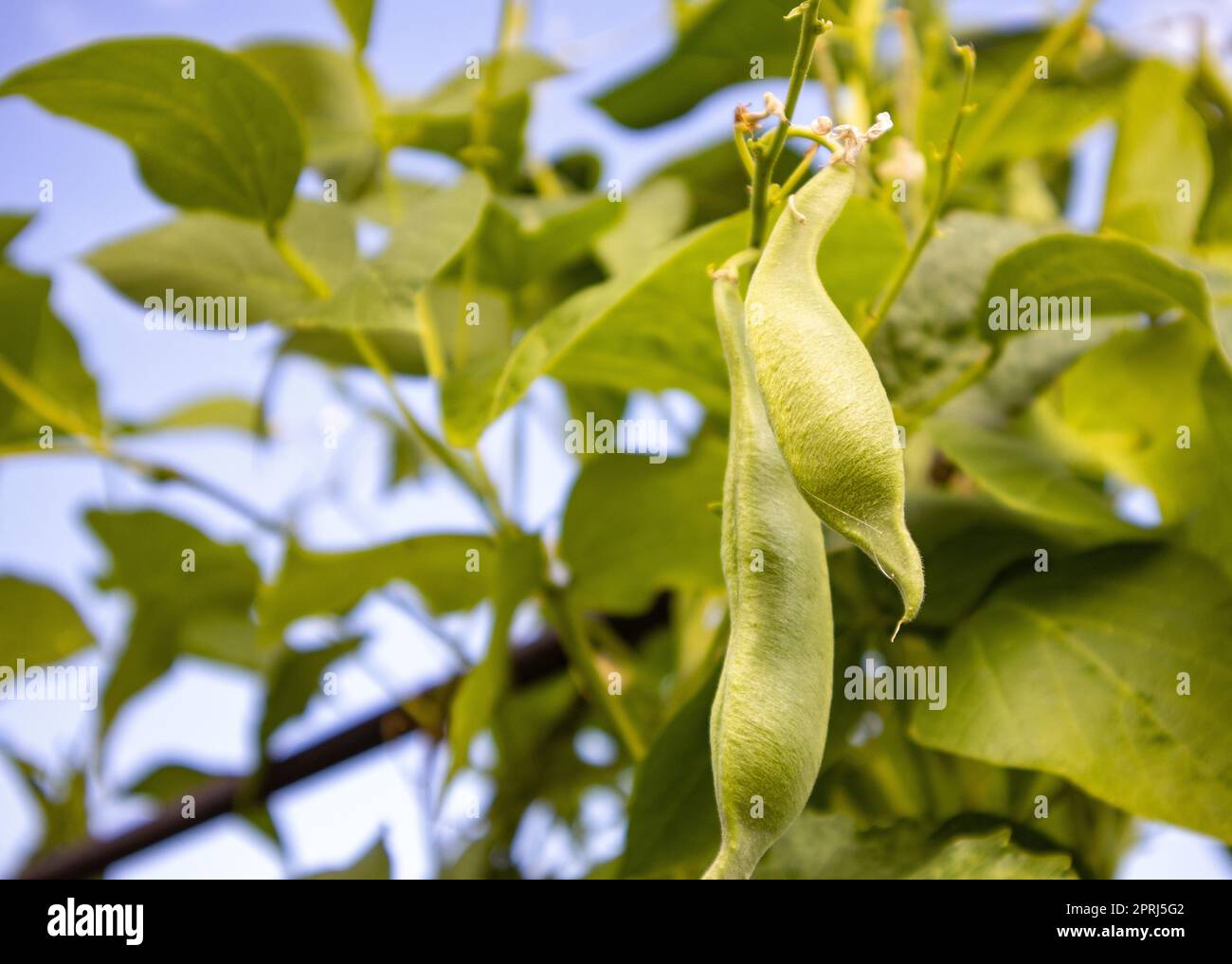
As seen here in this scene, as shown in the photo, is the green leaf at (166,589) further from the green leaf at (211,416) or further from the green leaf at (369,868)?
the green leaf at (369,868)

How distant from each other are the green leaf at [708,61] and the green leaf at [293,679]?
1.37 ft

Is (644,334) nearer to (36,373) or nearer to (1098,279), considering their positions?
(1098,279)

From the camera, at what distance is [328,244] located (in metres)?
0.62

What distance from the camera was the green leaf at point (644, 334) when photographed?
38cm

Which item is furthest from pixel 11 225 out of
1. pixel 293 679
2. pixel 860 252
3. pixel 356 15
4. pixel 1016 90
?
pixel 1016 90

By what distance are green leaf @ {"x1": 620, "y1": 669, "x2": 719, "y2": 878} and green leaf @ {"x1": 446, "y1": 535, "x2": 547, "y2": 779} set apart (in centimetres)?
12

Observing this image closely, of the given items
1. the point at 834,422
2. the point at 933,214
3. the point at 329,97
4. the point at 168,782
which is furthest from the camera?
the point at 168,782

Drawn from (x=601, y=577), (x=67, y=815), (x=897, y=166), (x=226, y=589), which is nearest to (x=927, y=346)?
(x=897, y=166)

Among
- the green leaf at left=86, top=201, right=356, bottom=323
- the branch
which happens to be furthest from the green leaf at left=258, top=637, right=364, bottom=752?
the green leaf at left=86, top=201, right=356, bottom=323

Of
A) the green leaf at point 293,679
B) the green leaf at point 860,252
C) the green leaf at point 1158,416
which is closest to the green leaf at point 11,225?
the green leaf at point 293,679

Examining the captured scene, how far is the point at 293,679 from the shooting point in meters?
0.74

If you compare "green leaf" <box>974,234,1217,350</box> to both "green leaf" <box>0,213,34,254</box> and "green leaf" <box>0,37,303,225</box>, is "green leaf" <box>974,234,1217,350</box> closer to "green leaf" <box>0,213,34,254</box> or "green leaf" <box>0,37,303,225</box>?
"green leaf" <box>0,37,303,225</box>

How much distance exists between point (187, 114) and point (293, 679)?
15.7 inches
